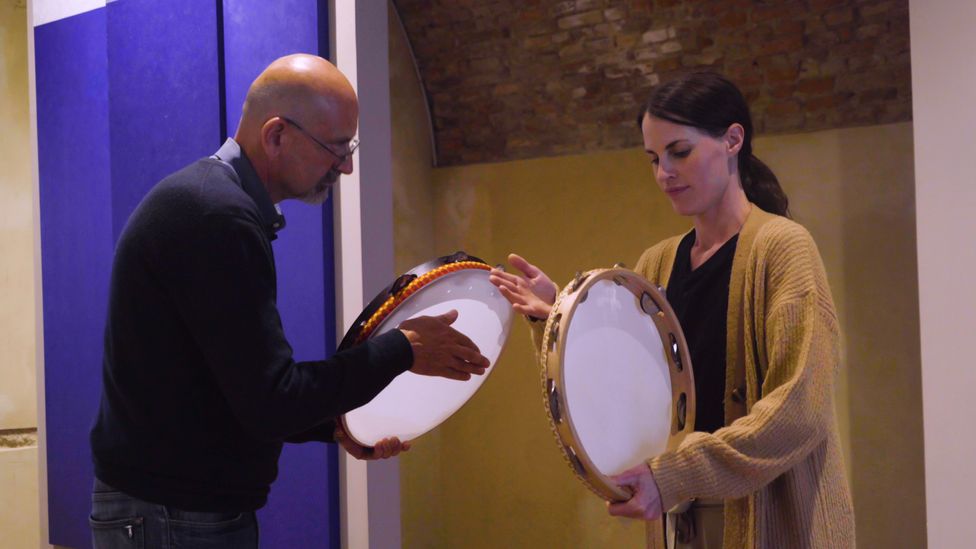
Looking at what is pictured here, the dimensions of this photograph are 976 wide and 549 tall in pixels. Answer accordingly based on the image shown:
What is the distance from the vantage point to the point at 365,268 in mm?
2566

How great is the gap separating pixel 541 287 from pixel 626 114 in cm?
279

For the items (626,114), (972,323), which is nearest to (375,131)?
(972,323)

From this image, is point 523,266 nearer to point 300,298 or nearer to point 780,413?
point 780,413

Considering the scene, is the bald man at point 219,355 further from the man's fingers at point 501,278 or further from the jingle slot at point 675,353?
the jingle slot at point 675,353

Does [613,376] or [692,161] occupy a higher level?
[692,161]

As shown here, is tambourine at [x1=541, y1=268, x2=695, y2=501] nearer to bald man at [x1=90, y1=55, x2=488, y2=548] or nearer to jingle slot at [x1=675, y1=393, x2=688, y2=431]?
jingle slot at [x1=675, y1=393, x2=688, y2=431]

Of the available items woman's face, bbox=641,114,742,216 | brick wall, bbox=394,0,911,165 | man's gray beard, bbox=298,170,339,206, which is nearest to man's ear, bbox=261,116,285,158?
man's gray beard, bbox=298,170,339,206

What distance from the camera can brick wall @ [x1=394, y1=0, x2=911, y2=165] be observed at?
12.5ft

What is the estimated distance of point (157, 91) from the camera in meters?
2.88

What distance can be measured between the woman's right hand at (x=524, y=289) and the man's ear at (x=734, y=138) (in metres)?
0.45

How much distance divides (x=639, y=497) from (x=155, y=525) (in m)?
0.84

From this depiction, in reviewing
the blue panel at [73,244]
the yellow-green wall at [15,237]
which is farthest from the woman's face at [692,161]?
the yellow-green wall at [15,237]

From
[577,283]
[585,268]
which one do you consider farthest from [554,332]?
[585,268]

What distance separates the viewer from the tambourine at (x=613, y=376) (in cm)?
130
